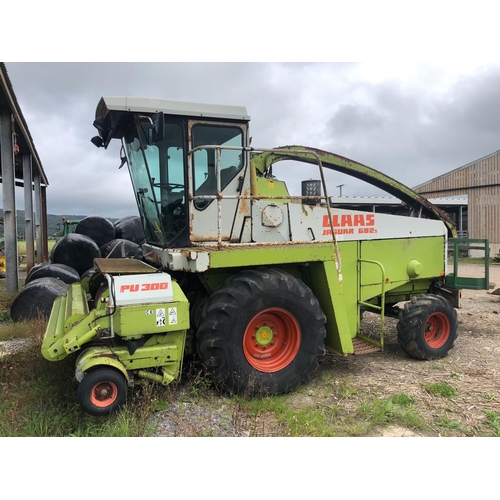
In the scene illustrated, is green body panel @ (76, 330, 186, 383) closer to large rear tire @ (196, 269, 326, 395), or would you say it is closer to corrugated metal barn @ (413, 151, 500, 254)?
large rear tire @ (196, 269, 326, 395)

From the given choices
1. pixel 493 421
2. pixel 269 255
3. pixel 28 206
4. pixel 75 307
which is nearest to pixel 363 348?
pixel 493 421

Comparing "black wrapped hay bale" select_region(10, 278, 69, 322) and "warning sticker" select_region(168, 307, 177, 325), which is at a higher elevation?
"warning sticker" select_region(168, 307, 177, 325)

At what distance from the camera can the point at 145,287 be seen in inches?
146

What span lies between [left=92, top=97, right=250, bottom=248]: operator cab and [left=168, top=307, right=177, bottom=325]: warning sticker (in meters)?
0.90

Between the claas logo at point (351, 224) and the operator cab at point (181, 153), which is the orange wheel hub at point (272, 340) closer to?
the operator cab at point (181, 153)

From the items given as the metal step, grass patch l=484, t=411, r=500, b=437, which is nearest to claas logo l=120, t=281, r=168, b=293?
the metal step

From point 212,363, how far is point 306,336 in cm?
100

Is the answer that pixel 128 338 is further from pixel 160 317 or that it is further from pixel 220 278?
pixel 220 278

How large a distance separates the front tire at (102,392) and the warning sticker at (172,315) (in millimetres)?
592

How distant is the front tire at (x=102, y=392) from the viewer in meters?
3.28

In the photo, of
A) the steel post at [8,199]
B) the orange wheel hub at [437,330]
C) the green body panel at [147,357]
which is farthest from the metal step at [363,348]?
the steel post at [8,199]

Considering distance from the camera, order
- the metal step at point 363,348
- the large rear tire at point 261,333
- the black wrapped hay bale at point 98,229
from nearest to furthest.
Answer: the large rear tire at point 261,333 < the metal step at point 363,348 < the black wrapped hay bale at point 98,229

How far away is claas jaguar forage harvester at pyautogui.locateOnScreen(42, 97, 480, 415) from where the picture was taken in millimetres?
3660

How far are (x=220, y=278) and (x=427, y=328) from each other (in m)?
2.86
